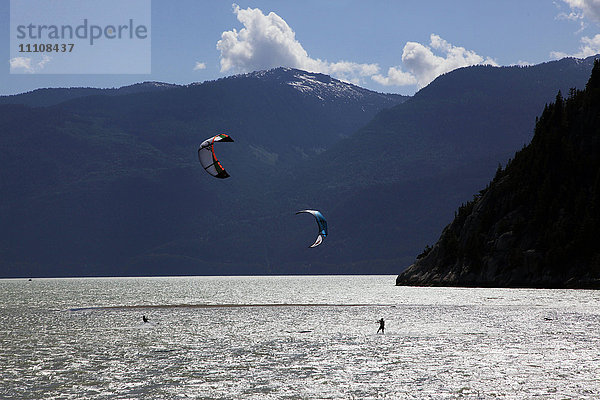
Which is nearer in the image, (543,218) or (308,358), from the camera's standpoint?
(308,358)

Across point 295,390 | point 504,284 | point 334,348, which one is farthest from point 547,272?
point 295,390

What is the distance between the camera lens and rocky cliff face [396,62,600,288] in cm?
15350

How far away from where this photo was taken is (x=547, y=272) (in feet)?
513

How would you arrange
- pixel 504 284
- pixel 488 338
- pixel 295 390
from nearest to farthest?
1. pixel 295 390
2. pixel 488 338
3. pixel 504 284

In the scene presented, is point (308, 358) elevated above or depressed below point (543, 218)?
below

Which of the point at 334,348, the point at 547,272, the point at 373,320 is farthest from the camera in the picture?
the point at 547,272

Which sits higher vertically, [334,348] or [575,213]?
[575,213]

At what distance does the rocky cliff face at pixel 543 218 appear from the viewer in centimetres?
15350

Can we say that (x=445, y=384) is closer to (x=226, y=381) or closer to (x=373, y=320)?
(x=226, y=381)

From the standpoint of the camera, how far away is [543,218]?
16300 cm

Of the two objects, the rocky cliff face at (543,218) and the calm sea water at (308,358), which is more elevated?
the rocky cliff face at (543,218)

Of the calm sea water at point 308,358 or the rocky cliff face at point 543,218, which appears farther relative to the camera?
the rocky cliff face at point 543,218

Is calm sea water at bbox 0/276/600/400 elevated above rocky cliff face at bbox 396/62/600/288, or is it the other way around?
rocky cliff face at bbox 396/62/600/288

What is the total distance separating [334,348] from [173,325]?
3457 centimetres
